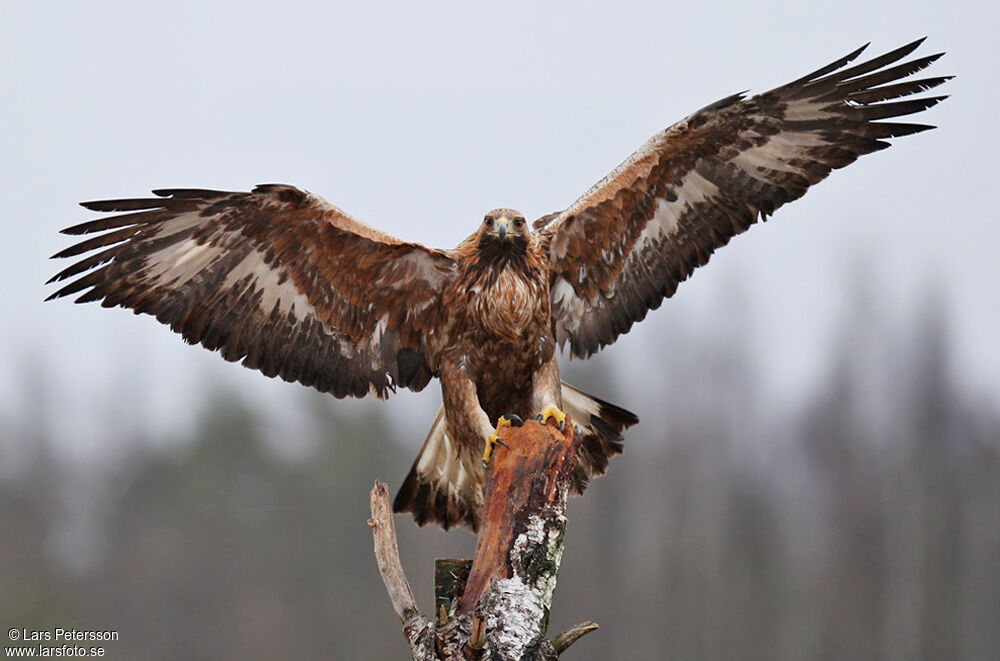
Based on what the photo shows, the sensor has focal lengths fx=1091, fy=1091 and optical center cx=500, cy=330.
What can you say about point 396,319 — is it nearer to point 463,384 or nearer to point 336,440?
point 463,384

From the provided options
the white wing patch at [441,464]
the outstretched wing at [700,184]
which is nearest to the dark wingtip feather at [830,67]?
the outstretched wing at [700,184]

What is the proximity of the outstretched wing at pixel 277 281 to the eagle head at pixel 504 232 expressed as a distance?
0.32m

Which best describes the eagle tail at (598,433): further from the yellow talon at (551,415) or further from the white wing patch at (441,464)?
the yellow talon at (551,415)

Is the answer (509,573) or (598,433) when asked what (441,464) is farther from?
(509,573)

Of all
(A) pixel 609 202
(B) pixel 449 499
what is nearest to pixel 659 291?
(A) pixel 609 202

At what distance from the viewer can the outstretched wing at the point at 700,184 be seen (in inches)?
238

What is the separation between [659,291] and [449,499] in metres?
1.80

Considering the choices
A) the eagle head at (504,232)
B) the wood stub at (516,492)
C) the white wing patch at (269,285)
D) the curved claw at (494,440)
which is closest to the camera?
the wood stub at (516,492)

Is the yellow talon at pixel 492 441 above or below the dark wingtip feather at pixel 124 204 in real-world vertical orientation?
below

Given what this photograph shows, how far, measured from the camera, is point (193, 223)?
19.4 feet

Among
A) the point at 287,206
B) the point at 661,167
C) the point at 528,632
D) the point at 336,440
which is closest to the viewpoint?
the point at 528,632

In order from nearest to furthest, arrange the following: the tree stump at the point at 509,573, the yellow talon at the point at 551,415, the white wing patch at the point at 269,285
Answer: the tree stump at the point at 509,573 → the yellow talon at the point at 551,415 → the white wing patch at the point at 269,285

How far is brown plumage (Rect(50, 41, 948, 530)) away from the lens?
5930 mm

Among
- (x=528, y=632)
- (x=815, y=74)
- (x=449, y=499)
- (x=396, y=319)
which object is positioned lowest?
(x=528, y=632)
